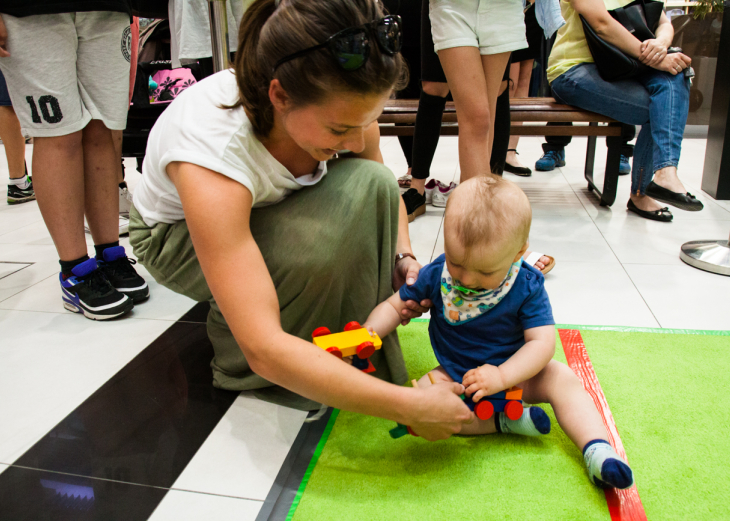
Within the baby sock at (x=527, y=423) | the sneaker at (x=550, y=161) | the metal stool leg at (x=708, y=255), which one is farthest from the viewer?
the sneaker at (x=550, y=161)

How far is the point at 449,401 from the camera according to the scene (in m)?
0.77

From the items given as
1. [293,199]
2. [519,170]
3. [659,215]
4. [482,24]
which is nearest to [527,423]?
[293,199]

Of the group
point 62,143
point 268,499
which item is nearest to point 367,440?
point 268,499

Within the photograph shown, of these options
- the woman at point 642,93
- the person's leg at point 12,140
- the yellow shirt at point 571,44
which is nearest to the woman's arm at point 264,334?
the woman at point 642,93

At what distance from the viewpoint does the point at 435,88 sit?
77.5 inches

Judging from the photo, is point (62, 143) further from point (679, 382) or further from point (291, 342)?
point (679, 382)

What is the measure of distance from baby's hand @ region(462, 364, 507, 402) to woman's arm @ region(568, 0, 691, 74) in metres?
1.64

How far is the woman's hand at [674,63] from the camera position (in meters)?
1.96

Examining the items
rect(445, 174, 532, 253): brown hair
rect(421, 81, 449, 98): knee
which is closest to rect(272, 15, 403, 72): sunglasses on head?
rect(445, 174, 532, 253): brown hair

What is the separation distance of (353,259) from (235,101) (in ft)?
1.12

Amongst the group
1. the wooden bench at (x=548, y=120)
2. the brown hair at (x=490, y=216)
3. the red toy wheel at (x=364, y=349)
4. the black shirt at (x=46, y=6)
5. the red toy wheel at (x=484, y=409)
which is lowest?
the red toy wheel at (x=484, y=409)

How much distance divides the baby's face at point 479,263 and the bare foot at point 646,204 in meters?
1.54

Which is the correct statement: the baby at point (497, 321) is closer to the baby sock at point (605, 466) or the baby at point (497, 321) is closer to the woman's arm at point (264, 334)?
the baby sock at point (605, 466)

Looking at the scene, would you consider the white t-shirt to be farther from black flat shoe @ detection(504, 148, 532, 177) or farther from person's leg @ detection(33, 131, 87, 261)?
black flat shoe @ detection(504, 148, 532, 177)
